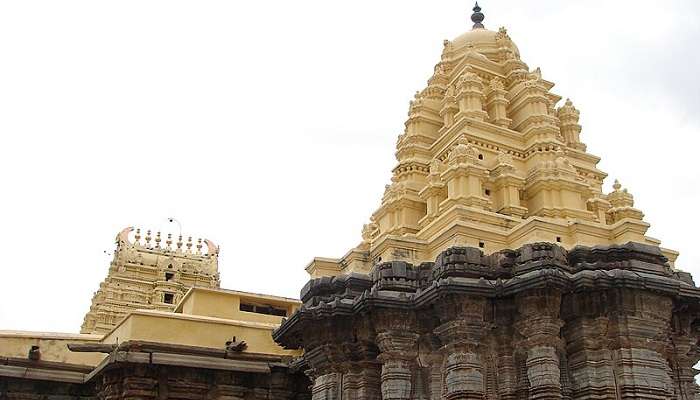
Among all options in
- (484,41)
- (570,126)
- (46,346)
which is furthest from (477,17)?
(46,346)

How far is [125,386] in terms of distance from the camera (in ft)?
57.1

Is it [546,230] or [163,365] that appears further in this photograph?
[163,365]

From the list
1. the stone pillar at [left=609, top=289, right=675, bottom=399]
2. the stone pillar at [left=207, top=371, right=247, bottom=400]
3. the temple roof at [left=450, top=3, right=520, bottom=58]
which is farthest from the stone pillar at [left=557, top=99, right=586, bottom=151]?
the stone pillar at [left=207, top=371, right=247, bottom=400]

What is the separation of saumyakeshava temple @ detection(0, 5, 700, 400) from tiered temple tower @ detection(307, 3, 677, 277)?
52 mm

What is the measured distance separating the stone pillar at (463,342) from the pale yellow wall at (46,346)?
Answer: 10.4 meters

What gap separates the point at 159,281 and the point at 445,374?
91.7ft

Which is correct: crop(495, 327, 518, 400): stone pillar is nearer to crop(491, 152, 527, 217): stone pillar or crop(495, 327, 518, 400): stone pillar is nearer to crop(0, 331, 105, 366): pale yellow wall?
crop(491, 152, 527, 217): stone pillar

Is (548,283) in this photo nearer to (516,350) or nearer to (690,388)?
(516,350)

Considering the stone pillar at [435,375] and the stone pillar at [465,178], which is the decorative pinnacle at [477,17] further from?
the stone pillar at [435,375]

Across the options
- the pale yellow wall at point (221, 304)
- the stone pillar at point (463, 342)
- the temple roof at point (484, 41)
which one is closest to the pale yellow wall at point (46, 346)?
the pale yellow wall at point (221, 304)

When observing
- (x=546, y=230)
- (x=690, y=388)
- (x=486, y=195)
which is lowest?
(x=690, y=388)

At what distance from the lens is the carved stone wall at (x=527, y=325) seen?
510 inches

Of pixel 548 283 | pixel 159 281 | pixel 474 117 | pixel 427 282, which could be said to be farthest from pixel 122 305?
pixel 548 283

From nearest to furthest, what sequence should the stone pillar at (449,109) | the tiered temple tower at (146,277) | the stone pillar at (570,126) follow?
the stone pillar at (449,109)
the stone pillar at (570,126)
the tiered temple tower at (146,277)
